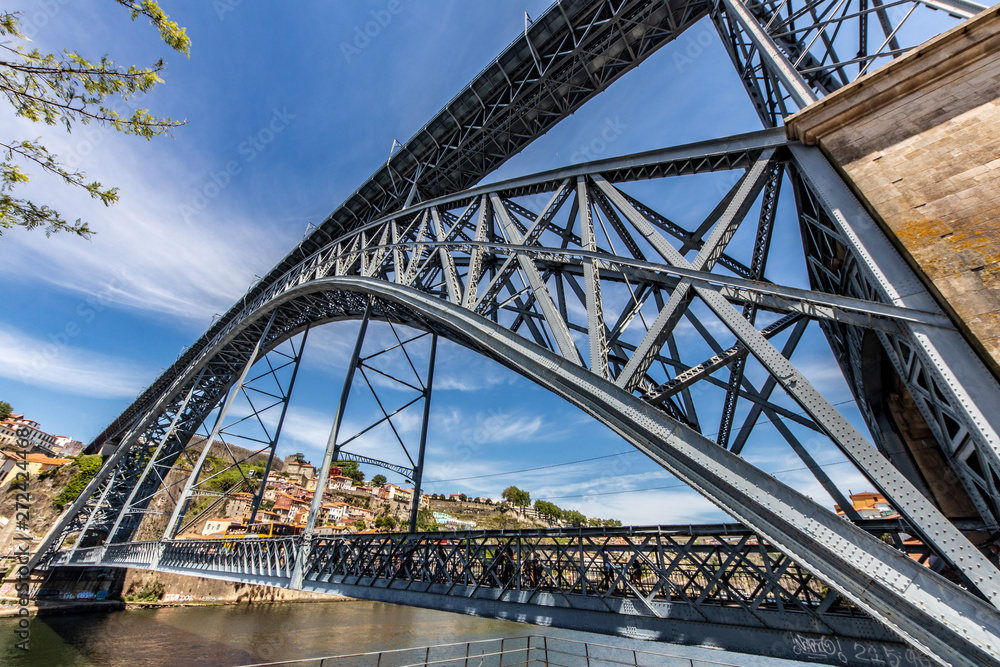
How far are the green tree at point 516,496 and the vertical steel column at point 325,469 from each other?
295 ft

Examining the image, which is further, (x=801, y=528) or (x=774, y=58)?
(x=774, y=58)

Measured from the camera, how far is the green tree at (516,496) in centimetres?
9576

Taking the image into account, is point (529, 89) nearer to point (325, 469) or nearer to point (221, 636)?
point (325, 469)

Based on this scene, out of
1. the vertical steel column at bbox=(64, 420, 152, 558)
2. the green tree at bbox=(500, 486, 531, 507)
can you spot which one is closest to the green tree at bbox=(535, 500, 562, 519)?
the green tree at bbox=(500, 486, 531, 507)

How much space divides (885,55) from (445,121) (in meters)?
9.56

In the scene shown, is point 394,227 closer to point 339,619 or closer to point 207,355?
point 207,355

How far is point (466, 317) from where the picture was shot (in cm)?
650

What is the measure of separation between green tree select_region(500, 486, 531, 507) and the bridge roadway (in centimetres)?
9163

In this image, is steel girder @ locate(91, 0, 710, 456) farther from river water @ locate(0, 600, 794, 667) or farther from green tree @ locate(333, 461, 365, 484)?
green tree @ locate(333, 461, 365, 484)

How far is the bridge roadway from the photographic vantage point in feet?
14.5

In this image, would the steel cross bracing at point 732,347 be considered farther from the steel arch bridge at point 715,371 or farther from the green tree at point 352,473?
the green tree at point 352,473

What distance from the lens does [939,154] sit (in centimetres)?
358

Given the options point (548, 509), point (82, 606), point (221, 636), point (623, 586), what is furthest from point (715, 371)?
point (548, 509)

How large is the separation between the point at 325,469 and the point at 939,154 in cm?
1136
